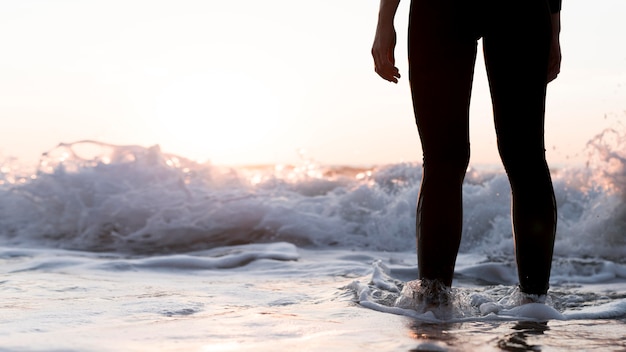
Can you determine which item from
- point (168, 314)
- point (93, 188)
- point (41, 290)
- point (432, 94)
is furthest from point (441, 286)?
point (93, 188)

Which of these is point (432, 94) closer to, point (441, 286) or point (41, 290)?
point (441, 286)

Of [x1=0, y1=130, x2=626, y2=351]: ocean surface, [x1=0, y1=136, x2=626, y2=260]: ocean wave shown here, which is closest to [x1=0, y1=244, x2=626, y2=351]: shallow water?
[x1=0, y1=130, x2=626, y2=351]: ocean surface

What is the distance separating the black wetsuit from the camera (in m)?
2.53

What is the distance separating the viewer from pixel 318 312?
9.00 ft

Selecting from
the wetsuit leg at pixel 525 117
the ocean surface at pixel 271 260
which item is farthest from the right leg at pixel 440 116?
the ocean surface at pixel 271 260

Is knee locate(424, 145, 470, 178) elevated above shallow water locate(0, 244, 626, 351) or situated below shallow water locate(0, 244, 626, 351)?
above

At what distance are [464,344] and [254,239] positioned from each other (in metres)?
5.08

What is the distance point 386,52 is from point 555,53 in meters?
0.69

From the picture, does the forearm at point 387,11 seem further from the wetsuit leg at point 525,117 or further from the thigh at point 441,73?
the wetsuit leg at point 525,117

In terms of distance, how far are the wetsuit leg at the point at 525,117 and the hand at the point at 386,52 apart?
0.31 m

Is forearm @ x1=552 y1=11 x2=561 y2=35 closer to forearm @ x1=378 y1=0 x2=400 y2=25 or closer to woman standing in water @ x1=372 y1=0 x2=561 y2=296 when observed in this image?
woman standing in water @ x1=372 y1=0 x2=561 y2=296

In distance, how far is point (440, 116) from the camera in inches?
100

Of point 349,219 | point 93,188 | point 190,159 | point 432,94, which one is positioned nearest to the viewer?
point 432,94

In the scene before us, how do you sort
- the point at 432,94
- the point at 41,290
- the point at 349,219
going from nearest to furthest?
the point at 432,94 → the point at 41,290 → the point at 349,219
